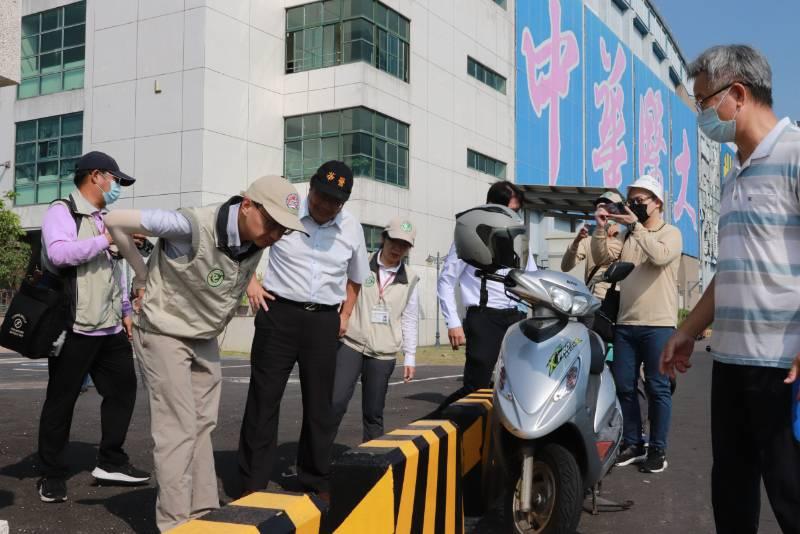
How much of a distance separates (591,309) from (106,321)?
2967mm

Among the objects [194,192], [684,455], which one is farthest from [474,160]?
[684,455]

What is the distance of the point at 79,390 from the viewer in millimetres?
5098

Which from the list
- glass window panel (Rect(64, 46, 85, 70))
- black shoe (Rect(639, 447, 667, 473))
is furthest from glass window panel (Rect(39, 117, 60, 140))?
black shoe (Rect(639, 447, 667, 473))

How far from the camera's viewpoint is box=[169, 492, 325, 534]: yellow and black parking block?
78.6 inches

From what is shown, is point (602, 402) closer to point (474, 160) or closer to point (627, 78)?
point (474, 160)

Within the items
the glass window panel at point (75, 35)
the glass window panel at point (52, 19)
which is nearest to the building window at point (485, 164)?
the glass window panel at point (75, 35)

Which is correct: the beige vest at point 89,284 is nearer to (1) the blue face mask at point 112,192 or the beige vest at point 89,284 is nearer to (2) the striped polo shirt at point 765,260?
(1) the blue face mask at point 112,192

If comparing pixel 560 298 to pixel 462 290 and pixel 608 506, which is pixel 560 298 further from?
pixel 462 290

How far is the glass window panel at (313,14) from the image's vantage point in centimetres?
2862

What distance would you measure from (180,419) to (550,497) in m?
1.78

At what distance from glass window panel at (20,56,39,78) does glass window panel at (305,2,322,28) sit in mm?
10424

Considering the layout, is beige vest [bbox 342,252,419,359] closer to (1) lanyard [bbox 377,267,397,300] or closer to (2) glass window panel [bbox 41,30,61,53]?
(1) lanyard [bbox 377,267,397,300]

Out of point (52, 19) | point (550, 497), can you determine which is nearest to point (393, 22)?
point (52, 19)

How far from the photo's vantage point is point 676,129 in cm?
6406
